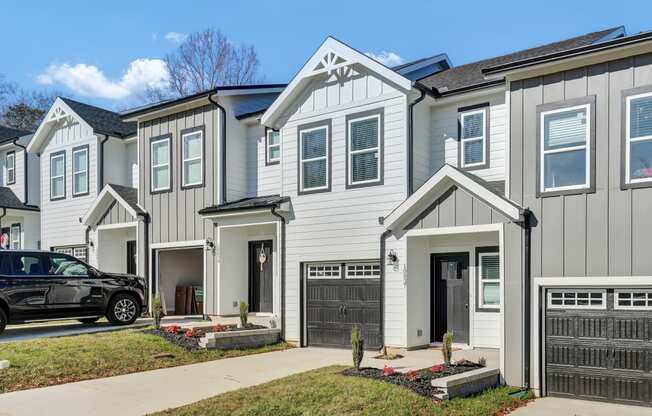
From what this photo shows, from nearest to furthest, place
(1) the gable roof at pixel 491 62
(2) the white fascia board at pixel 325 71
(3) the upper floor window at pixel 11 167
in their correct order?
(2) the white fascia board at pixel 325 71, (1) the gable roof at pixel 491 62, (3) the upper floor window at pixel 11 167

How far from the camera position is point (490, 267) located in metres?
12.8

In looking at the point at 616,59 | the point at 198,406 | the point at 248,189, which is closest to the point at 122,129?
the point at 248,189

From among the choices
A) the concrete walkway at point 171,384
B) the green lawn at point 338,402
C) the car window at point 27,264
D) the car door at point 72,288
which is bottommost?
the concrete walkway at point 171,384

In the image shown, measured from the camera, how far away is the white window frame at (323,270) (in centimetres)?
1402

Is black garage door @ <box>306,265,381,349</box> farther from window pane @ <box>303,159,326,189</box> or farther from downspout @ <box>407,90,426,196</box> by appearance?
downspout @ <box>407,90,426,196</box>

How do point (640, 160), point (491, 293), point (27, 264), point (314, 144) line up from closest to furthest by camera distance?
point (640, 160) → point (491, 293) → point (27, 264) → point (314, 144)

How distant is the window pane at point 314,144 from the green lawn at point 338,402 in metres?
5.98

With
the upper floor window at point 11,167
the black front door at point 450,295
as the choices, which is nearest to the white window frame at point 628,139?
the black front door at point 450,295

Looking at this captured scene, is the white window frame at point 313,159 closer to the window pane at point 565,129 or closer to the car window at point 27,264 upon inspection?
the window pane at point 565,129

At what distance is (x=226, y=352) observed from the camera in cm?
1288

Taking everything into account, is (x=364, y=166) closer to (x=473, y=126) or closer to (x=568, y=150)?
(x=473, y=126)

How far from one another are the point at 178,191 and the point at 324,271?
552 cm

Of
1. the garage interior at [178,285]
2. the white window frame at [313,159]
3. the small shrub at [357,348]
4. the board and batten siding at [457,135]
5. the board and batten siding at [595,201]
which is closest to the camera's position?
the board and batten siding at [595,201]

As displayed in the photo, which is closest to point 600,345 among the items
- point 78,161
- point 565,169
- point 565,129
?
point 565,169
